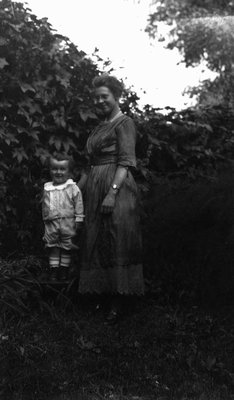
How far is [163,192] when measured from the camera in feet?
24.5

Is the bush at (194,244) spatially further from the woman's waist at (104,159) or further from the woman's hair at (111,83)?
the woman's hair at (111,83)

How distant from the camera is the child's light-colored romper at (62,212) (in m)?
6.08

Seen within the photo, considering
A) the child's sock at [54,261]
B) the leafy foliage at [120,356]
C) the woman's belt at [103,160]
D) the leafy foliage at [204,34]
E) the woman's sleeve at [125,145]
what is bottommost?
the leafy foliage at [120,356]

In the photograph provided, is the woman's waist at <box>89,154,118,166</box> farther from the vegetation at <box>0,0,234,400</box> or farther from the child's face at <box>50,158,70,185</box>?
the vegetation at <box>0,0,234,400</box>

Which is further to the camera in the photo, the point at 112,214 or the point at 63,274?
the point at 63,274

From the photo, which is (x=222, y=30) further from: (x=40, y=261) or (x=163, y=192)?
(x=40, y=261)

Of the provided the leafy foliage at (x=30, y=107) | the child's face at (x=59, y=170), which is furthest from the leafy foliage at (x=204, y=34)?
the child's face at (x=59, y=170)


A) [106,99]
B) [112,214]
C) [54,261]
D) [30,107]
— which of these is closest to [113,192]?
[112,214]

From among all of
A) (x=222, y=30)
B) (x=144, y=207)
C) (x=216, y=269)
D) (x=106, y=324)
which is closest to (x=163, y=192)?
(x=144, y=207)

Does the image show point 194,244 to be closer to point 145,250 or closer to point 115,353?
point 145,250

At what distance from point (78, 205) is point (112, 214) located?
0.45m

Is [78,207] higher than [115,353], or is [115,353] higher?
[78,207]

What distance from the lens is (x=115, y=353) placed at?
4.98 metres

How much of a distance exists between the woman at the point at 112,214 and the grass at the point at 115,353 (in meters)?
0.33
